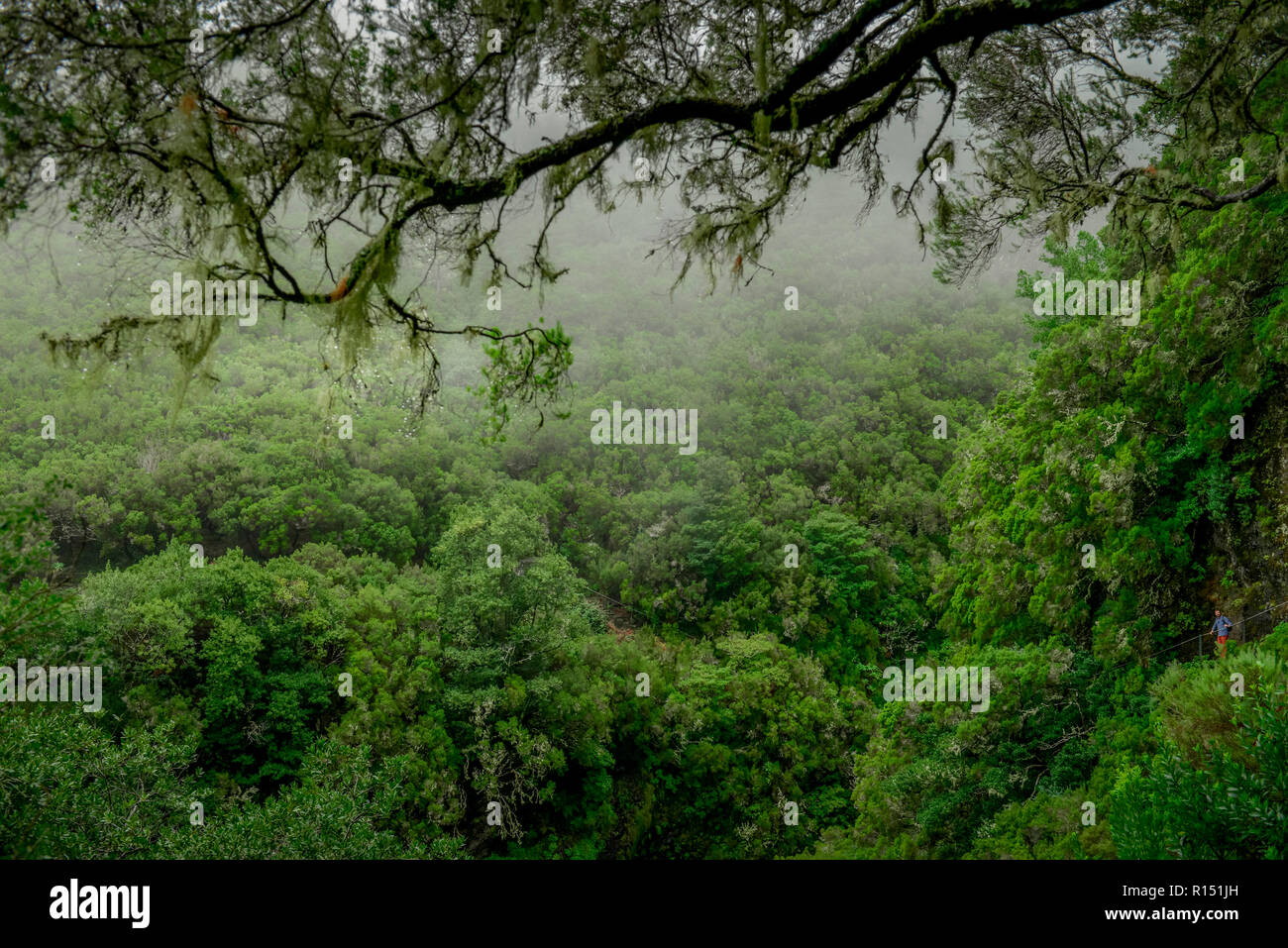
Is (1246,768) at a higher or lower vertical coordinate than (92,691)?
higher

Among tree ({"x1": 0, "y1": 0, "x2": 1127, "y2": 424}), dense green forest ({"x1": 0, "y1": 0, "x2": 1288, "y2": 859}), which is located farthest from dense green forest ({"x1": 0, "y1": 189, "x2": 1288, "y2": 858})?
tree ({"x1": 0, "y1": 0, "x2": 1127, "y2": 424})

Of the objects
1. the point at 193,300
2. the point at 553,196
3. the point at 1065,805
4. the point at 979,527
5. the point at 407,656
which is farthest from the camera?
the point at 407,656

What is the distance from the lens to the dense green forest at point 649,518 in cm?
304

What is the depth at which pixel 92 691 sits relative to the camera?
37.8ft

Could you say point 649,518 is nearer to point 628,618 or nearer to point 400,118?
point 628,618

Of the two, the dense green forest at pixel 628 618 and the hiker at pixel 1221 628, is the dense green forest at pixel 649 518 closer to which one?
the dense green forest at pixel 628 618

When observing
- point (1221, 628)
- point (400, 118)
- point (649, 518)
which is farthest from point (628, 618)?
point (400, 118)

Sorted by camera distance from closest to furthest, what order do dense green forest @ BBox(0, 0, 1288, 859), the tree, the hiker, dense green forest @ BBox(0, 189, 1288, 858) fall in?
the tree, dense green forest @ BBox(0, 0, 1288, 859), the hiker, dense green forest @ BBox(0, 189, 1288, 858)

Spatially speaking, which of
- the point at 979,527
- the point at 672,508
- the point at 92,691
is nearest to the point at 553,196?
the point at 979,527

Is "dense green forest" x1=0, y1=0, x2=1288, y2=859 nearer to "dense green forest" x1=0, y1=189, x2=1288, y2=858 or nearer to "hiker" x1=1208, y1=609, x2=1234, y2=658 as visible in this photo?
"dense green forest" x1=0, y1=189, x2=1288, y2=858

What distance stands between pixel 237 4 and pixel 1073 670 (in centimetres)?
1038

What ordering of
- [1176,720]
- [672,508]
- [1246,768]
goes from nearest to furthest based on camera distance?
[1246,768], [1176,720], [672,508]

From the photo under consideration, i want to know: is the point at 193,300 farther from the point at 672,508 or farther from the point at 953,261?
the point at 672,508

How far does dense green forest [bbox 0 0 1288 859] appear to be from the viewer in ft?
9.96
